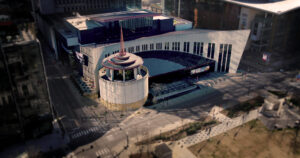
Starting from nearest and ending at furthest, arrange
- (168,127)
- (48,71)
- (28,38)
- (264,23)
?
(28,38)
(168,127)
(48,71)
(264,23)

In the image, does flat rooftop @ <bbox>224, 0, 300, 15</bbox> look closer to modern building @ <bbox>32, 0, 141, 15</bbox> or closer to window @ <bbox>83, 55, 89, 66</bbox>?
modern building @ <bbox>32, 0, 141, 15</bbox>

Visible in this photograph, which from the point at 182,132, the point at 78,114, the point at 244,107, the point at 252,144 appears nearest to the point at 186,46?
the point at 244,107

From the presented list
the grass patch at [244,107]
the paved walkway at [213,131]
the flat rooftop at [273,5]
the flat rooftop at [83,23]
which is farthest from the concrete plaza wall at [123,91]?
the flat rooftop at [273,5]

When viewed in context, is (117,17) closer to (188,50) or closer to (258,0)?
(188,50)

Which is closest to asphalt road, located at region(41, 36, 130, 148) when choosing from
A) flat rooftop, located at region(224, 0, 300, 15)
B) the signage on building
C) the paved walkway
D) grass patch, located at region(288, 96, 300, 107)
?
the paved walkway

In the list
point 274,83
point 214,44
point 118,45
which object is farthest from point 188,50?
point 274,83

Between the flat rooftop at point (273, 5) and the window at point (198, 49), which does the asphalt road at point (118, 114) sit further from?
the flat rooftop at point (273, 5)
